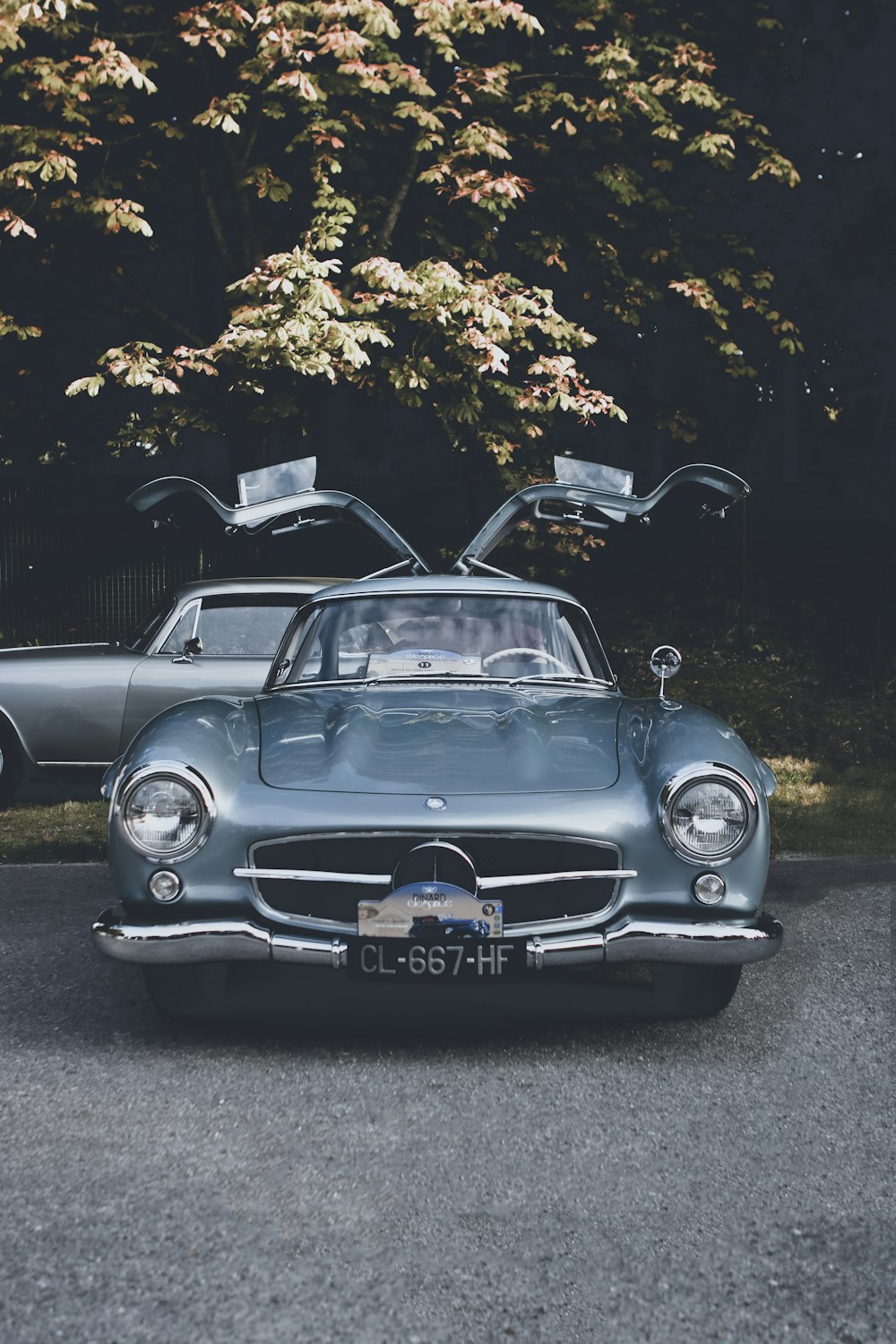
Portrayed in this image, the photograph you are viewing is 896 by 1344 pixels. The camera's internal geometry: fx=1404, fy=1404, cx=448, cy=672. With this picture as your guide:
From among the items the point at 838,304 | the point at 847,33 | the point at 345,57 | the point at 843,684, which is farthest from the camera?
the point at 838,304

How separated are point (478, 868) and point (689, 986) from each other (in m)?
0.80

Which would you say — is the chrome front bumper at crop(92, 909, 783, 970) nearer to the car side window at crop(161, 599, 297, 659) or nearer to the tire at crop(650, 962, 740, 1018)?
the tire at crop(650, 962, 740, 1018)

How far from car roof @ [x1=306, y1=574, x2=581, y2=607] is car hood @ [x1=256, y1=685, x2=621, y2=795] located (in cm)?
71

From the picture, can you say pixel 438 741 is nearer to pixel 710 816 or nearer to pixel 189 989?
pixel 710 816

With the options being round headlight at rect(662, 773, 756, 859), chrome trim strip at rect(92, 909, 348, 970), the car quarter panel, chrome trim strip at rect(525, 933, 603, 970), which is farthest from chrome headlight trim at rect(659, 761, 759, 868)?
the car quarter panel

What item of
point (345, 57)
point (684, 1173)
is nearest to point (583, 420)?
point (345, 57)

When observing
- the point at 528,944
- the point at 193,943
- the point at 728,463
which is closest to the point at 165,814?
the point at 193,943

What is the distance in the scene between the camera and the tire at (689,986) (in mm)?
4180

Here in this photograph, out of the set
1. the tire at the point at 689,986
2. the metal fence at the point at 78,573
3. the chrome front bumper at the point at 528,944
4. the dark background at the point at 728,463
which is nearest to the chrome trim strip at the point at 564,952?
the chrome front bumper at the point at 528,944

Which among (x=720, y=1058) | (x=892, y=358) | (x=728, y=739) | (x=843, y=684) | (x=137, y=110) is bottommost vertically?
(x=843, y=684)

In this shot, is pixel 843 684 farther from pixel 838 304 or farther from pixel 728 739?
pixel 728 739

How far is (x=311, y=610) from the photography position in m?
5.70

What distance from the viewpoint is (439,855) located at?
12.6 feet

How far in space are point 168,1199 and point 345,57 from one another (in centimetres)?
968
